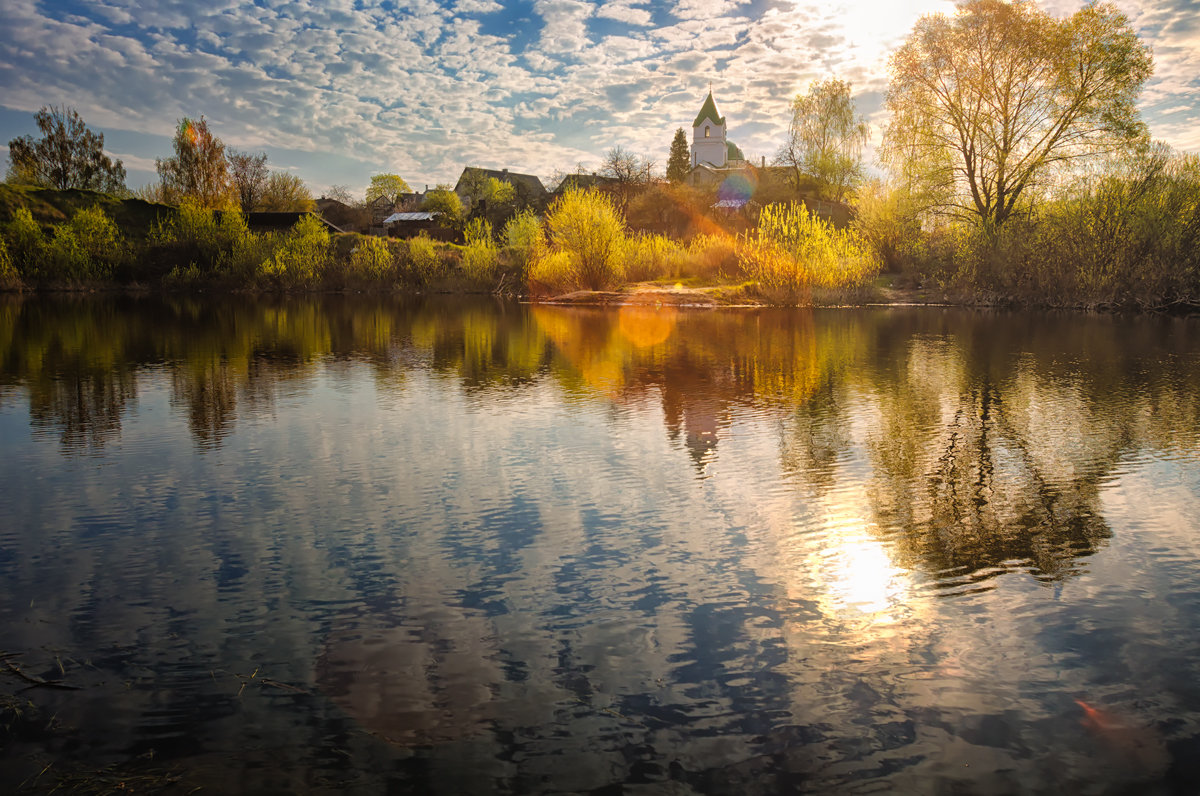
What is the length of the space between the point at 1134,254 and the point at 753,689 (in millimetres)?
34191

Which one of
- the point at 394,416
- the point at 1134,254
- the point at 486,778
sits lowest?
the point at 486,778

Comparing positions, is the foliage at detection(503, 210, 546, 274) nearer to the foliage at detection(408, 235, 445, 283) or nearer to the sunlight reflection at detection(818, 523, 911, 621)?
the foliage at detection(408, 235, 445, 283)

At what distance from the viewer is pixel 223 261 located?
5303 centimetres

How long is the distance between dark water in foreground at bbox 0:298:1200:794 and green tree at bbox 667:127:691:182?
88.0 m

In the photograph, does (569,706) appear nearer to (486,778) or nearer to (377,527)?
(486,778)

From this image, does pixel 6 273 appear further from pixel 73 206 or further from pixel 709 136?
pixel 709 136

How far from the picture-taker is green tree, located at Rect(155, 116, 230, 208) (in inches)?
3238

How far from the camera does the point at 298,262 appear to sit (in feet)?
171

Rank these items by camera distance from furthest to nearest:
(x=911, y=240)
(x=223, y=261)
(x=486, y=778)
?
(x=223, y=261) → (x=911, y=240) → (x=486, y=778)

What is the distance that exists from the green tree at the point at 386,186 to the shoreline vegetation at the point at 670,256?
2957 inches

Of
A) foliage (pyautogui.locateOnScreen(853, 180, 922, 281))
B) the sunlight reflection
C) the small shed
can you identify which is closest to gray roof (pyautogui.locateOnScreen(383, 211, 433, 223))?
the small shed

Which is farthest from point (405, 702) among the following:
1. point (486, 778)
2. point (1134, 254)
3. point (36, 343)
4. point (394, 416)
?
point (1134, 254)

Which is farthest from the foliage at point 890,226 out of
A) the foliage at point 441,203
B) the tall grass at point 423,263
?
the foliage at point 441,203

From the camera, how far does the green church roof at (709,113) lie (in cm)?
12938
